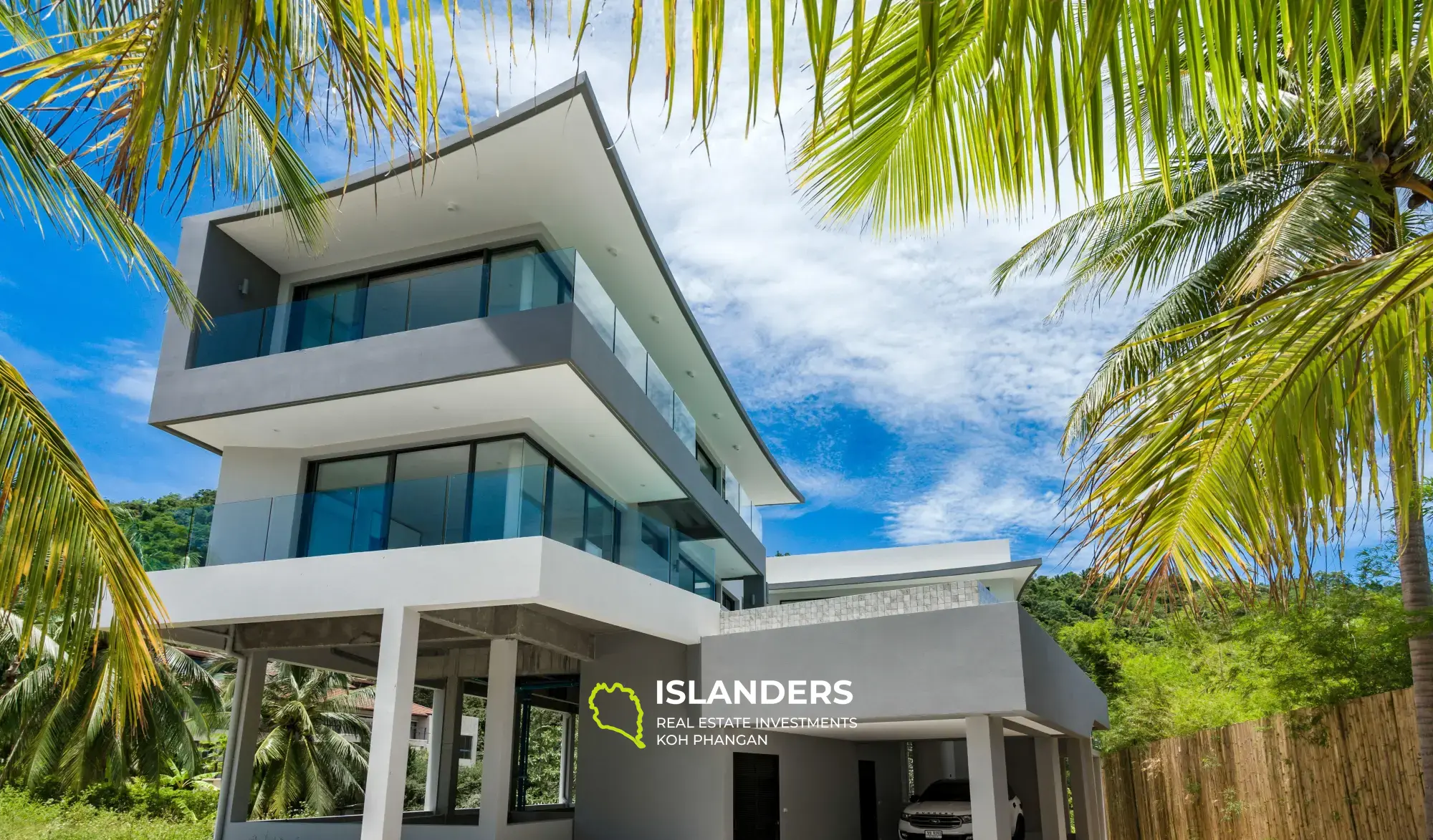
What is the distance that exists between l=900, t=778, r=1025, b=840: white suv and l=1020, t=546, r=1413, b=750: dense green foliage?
13.6ft

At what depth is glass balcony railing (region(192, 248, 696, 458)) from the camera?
12219 millimetres

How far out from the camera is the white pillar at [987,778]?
1124 cm

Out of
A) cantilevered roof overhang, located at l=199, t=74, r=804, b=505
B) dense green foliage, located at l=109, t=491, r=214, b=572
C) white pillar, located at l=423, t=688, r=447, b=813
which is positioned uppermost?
cantilevered roof overhang, located at l=199, t=74, r=804, b=505

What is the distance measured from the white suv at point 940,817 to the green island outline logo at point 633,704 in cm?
550

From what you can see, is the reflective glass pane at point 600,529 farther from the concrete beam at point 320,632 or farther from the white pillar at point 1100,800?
the white pillar at point 1100,800

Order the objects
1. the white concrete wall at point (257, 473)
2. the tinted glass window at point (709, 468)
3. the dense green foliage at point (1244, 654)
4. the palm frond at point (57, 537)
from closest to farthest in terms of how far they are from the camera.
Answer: the palm frond at point (57, 537) < the dense green foliage at point (1244, 654) < the white concrete wall at point (257, 473) < the tinted glass window at point (709, 468)

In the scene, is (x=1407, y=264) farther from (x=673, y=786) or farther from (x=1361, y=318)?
(x=673, y=786)

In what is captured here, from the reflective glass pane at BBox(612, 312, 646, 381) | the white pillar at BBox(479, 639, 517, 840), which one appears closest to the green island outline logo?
the white pillar at BBox(479, 639, 517, 840)

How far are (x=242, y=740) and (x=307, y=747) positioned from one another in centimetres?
1331

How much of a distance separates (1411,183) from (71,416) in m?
130

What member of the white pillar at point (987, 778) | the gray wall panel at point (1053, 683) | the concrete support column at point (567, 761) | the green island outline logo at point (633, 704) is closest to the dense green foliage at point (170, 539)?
the green island outline logo at point (633, 704)

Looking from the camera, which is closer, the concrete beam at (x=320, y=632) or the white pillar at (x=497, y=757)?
the white pillar at (x=497, y=757)

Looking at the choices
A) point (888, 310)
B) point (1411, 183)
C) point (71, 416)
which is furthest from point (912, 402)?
point (1411, 183)

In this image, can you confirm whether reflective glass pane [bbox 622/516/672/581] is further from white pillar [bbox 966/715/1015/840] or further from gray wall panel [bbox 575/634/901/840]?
white pillar [bbox 966/715/1015/840]
